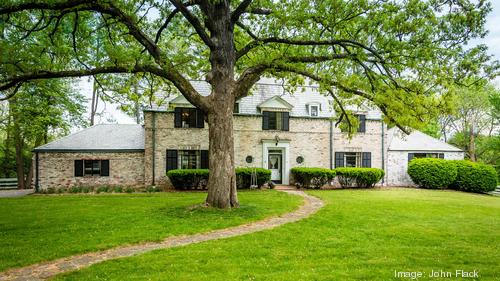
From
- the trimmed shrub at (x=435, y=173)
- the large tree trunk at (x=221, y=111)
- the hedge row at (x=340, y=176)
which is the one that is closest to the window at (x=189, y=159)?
the hedge row at (x=340, y=176)

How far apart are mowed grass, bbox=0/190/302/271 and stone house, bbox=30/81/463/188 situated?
20.5 ft

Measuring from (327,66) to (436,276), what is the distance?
9.08 m

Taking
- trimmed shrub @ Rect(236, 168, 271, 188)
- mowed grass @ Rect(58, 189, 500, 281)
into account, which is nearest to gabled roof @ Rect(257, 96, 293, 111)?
trimmed shrub @ Rect(236, 168, 271, 188)

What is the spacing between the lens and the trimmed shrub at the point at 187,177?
56.9 feet

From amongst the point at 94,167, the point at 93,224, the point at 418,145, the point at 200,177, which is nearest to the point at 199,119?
the point at 200,177

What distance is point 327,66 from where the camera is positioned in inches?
480

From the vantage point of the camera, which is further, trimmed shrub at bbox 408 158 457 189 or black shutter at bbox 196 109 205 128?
trimmed shrub at bbox 408 158 457 189

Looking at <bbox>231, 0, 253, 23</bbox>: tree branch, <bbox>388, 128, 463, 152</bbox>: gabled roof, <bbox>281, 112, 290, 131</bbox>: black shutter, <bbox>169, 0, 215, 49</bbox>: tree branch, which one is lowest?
<bbox>388, 128, 463, 152</bbox>: gabled roof

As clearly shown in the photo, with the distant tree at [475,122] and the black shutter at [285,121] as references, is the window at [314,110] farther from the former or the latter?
the distant tree at [475,122]

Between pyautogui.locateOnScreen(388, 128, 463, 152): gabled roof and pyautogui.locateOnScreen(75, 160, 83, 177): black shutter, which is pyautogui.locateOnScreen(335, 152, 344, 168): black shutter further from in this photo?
pyautogui.locateOnScreen(75, 160, 83, 177): black shutter

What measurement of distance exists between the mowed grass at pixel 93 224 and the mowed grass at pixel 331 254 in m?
1.34

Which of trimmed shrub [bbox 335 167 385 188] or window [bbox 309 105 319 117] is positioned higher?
window [bbox 309 105 319 117]

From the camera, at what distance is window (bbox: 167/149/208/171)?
18562 millimetres

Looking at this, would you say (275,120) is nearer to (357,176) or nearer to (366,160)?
(357,176)
